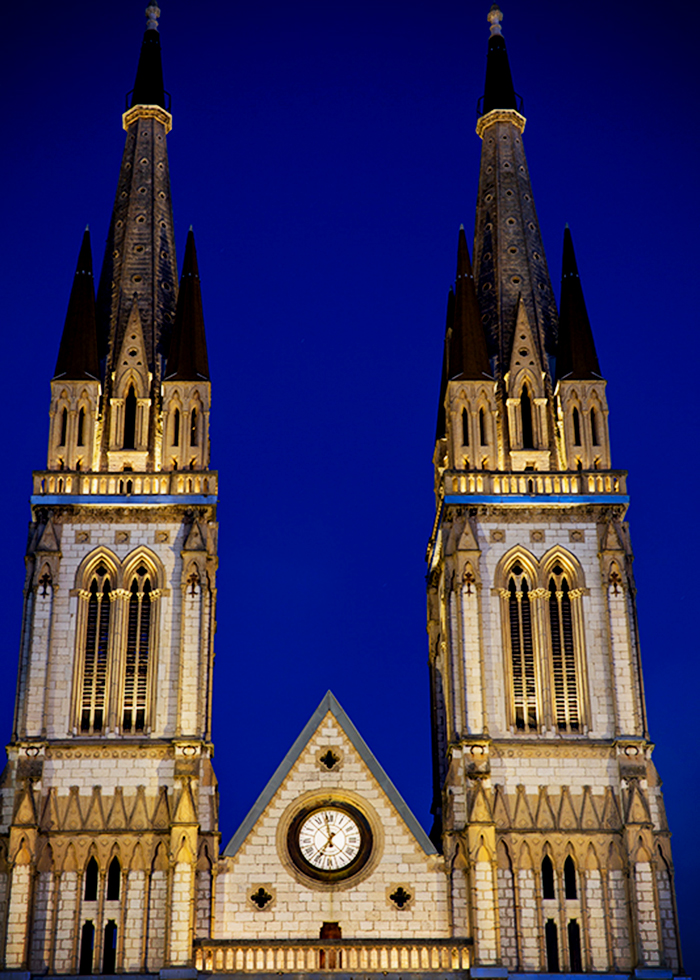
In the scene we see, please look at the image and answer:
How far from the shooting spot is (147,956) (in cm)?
4419

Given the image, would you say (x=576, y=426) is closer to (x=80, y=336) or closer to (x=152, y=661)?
Result: (x=152, y=661)

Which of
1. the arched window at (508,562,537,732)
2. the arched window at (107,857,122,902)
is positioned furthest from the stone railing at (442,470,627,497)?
the arched window at (107,857,122,902)

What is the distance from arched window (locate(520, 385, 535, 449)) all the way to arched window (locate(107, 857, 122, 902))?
749 inches

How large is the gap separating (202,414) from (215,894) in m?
15.9

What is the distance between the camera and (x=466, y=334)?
53.0m

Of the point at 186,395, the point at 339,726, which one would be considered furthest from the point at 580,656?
the point at 186,395

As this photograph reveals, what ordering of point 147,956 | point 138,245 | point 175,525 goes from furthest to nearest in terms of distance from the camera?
point 138,245 < point 175,525 < point 147,956

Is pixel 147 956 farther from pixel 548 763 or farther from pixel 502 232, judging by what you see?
pixel 502 232

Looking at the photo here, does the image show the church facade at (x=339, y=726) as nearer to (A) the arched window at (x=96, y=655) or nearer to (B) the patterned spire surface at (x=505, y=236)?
(A) the arched window at (x=96, y=655)

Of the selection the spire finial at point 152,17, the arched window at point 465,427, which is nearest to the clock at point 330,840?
the arched window at point 465,427

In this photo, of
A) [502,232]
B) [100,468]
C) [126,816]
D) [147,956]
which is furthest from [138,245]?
[147,956]

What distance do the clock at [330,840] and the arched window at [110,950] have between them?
5594 mm

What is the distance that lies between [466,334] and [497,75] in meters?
13.9

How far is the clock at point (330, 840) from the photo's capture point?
150ft
